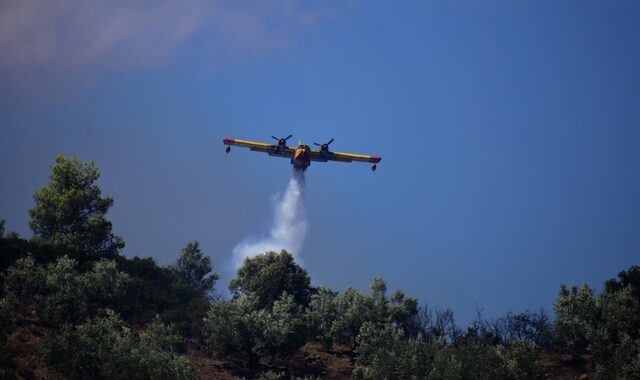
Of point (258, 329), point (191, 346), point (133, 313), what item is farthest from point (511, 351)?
point (133, 313)

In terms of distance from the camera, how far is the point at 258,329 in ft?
200

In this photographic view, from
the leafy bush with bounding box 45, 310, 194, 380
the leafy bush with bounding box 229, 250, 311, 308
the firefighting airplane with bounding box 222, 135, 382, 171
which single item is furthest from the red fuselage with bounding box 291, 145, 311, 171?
the leafy bush with bounding box 45, 310, 194, 380

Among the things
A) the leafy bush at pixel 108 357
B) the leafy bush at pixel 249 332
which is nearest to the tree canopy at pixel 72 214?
the leafy bush at pixel 249 332

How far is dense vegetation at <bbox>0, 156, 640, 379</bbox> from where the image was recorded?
48.9 meters

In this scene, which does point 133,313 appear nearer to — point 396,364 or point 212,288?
point 396,364

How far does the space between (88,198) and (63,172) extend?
4176 millimetres

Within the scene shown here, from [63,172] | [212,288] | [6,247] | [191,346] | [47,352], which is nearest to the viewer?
[47,352]

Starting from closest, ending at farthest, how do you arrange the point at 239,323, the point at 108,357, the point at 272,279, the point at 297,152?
1. the point at 108,357
2. the point at 239,323
3. the point at 272,279
4. the point at 297,152

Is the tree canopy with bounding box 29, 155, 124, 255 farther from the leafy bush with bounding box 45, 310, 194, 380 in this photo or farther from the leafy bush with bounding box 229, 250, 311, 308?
the leafy bush with bounding box 45, 310, 194, 380

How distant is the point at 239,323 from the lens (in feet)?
198

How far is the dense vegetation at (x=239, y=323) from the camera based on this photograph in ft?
160

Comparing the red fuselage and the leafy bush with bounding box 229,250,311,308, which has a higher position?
the red fuselage

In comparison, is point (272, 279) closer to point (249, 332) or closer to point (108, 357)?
point (249, 332)

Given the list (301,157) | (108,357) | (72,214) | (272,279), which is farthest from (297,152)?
(108,357)
